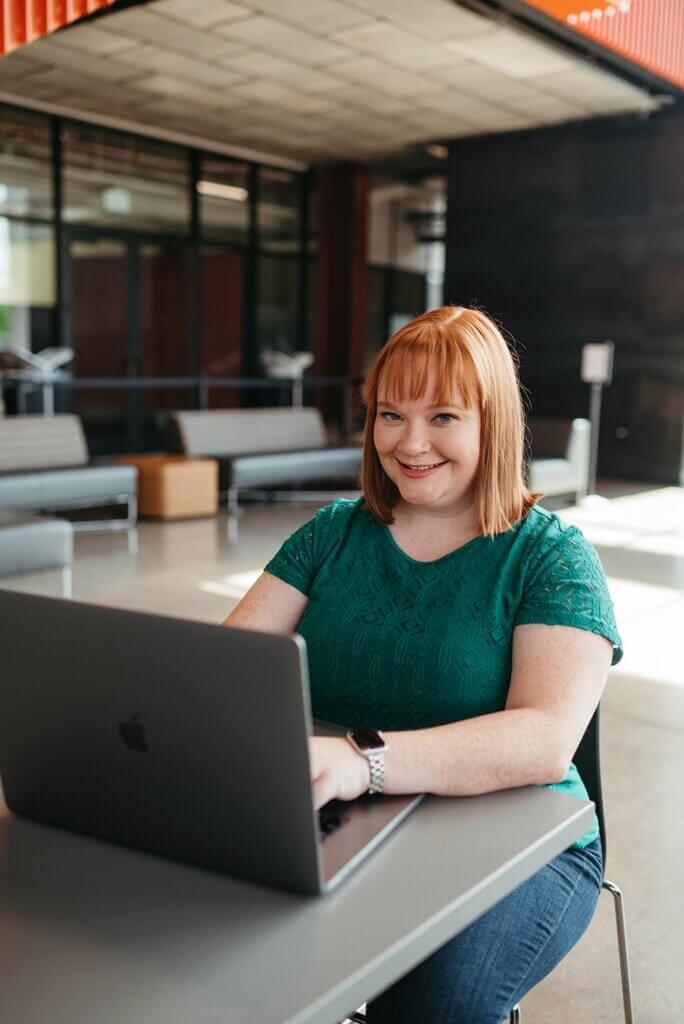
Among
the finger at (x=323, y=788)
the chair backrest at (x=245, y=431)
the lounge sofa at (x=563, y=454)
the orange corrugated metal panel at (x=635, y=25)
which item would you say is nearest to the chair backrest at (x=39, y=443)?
the chair backrest at (x=245, y=431)

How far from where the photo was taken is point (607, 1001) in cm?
217

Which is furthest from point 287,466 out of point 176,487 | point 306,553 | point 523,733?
point 523,733

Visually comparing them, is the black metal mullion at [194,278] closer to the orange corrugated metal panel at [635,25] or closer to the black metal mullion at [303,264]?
the black metal mullion at [303,264]

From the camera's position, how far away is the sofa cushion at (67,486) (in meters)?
7.31

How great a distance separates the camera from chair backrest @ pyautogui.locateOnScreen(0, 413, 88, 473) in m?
7.82

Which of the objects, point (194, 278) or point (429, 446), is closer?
point (429, 446)

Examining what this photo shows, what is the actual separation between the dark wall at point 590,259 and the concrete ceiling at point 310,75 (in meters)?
0.39

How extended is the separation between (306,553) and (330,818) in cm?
60

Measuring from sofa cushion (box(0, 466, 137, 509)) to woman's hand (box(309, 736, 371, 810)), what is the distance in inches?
253

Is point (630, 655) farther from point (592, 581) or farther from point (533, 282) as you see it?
point (533, 282)

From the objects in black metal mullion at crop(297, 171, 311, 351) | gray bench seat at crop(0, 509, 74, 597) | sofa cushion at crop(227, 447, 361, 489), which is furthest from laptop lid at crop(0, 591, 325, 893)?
black metal mullion at crop(297, 171, 311, 351)

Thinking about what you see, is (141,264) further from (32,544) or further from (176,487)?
(32,544)

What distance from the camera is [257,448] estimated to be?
31.5 ft

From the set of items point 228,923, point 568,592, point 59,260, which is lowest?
point 228,923
